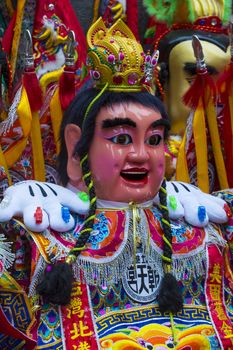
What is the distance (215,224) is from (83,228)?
0.46 m

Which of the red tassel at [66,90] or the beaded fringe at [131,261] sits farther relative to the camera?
the red tassel at [66,90]

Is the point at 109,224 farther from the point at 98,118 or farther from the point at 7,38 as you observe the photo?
the point at 7,38

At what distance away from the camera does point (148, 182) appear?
232 cm

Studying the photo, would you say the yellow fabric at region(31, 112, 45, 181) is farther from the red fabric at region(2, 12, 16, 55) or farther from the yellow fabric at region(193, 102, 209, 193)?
the red fabric at region(2, 12, 16, 55)

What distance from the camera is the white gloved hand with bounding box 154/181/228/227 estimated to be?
240 centimetres

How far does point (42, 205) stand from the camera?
223 centimetres

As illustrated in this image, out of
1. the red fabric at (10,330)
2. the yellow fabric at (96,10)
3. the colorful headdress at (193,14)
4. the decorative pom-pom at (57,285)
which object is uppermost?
the yellow fabric at (96,10)

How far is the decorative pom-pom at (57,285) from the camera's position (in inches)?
83.7

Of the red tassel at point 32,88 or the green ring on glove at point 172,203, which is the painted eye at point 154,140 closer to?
the green ring on glove at point 172,203

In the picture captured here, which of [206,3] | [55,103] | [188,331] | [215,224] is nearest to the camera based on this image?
[188,331]

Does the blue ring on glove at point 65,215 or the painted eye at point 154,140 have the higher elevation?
the painted eye at point 154,140

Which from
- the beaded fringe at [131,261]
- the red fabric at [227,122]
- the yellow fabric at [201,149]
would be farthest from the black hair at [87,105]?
the red fabric at [227,122]

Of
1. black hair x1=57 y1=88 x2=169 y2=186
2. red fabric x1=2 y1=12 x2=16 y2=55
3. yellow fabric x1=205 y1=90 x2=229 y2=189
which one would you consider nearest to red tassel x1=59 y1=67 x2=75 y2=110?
black hair x1=57 y1=88 x2=169 y2=186

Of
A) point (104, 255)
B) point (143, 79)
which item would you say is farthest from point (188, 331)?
point (143, 79)
